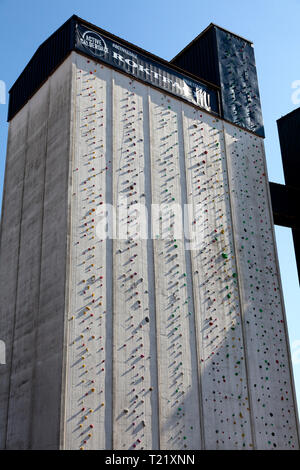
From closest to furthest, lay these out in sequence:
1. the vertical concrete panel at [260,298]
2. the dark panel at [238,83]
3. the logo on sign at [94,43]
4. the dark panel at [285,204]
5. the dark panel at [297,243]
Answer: the vertical concrete panel at [260,298] < the logo on sign at [94,43] < the dark panel at [238,83] < the dark panel at [285,204] < the dark panel at [297,243]

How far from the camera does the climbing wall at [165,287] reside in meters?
16.2

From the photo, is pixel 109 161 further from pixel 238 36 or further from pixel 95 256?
pixel 238 36

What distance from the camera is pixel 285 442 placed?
18859 mm

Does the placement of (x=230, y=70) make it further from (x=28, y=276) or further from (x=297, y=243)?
(x=28, y=276)

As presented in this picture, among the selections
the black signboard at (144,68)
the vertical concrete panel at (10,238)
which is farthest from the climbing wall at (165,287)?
the vertical concrete panel at (10,238)

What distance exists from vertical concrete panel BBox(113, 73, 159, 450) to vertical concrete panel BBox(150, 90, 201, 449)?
0.34 meters

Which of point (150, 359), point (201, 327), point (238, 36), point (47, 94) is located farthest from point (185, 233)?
point (238, 36)

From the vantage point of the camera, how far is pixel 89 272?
666 inches

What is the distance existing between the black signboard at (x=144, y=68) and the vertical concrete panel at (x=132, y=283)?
62 centimetres

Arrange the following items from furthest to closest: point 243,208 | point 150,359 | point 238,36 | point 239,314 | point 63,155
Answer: point 238,36 → point 243,208 → point 239,314 → point 63,155 → point 150,359

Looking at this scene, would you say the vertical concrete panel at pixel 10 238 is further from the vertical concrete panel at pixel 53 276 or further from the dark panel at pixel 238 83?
the dark panel at pixel 238 83

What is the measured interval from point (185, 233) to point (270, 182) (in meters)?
7.43

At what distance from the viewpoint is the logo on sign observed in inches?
782

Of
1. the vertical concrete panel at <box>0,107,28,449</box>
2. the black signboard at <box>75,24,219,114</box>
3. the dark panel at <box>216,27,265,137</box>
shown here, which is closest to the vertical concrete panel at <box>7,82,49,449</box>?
the vertical concrete panel at <box>0,107,28,449</box>
